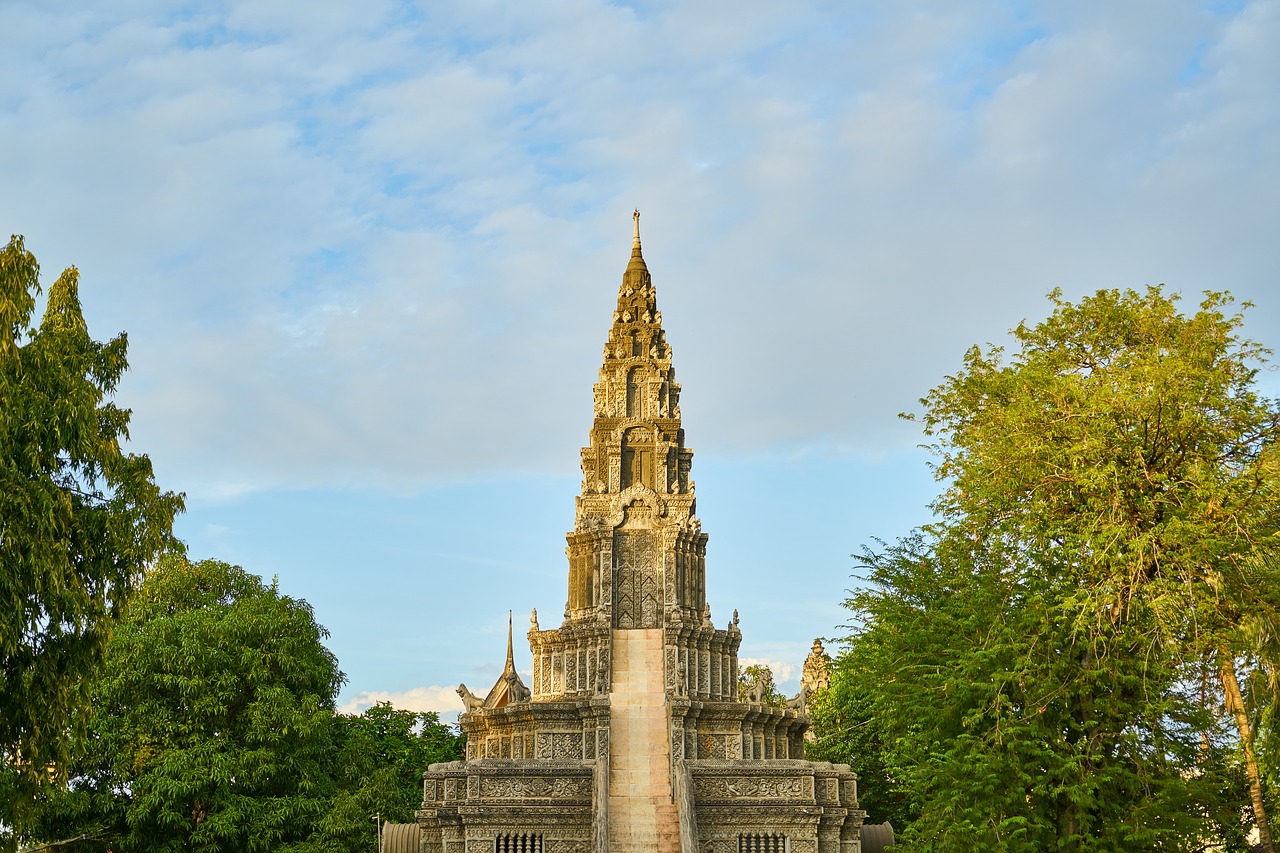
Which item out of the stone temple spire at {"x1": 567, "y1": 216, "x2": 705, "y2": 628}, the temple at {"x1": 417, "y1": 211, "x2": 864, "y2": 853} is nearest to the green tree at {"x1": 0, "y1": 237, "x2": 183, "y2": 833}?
the temple at {"x1": 417, "y1": 211, "x2": 864, "y2": 853}

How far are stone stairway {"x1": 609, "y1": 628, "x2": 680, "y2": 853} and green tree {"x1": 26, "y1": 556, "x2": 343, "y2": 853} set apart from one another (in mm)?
8129

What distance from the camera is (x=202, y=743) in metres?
33.8

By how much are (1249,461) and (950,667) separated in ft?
21.9

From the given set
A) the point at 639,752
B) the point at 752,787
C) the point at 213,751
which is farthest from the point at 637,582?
the point at 213,751

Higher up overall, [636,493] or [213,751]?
[636,493]

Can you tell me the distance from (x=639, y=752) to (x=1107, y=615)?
1508cm

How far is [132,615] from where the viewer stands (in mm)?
37781

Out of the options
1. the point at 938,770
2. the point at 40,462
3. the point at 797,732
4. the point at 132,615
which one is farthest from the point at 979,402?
the point at 132,615

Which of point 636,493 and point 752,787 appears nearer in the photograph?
point 752,787

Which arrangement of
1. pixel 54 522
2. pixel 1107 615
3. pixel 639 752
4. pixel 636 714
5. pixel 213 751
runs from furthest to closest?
pixel 636 714 → pixel 639 752 → pixel 213 751 → pixel 1107 615 → pixel 54 522

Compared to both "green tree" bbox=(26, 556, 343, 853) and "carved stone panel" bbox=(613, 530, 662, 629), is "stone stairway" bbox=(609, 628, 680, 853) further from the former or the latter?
"green tree" bbox=(26, 556, 343, 853)

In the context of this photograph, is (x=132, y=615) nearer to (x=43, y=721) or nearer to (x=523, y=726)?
(x=523, y=726)

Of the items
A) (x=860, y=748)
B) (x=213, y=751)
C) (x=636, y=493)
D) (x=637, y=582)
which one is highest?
(x=636, y=493)

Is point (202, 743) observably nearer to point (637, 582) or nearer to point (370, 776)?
point (370, 776)
